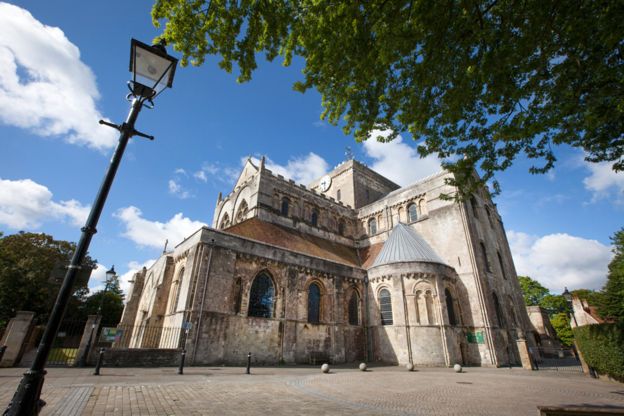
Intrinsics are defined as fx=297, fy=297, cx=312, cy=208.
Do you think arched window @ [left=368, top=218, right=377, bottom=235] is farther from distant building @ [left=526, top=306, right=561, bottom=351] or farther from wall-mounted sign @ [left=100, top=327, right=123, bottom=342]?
wall-mounted sign @ [left=100, top=327, right=123, bottom=342]

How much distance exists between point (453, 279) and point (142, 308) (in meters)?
23.1

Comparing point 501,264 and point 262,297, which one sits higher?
point 501,264

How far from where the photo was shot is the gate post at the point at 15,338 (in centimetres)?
1112

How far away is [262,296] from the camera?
18750 mm

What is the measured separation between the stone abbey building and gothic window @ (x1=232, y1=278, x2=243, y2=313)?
6 cm

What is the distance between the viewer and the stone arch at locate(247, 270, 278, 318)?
1817cm

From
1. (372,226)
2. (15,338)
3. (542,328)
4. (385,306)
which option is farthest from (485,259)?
(15,338)

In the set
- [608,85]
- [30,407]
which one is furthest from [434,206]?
[30,407]

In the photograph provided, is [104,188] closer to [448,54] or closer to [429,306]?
[448,54]

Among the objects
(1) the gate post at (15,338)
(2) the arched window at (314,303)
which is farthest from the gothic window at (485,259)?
(1) the gate post at (15,338)

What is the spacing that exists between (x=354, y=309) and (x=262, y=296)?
8.14 meters

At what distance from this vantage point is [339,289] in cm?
2219

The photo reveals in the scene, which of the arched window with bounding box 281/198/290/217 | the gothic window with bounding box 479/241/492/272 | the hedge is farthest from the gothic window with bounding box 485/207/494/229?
the arched window with bounding box 281/198/290/217

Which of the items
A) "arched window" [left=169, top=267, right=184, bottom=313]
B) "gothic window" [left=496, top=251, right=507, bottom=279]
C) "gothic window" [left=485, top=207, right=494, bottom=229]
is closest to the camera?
"arched window" [left=169, top=267, right=184, bottom=313]
